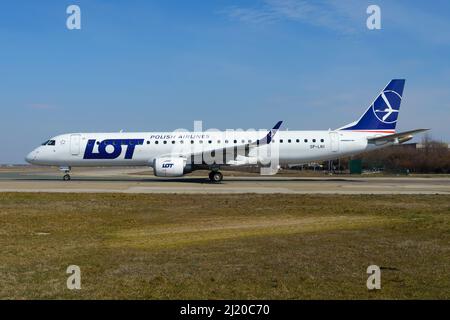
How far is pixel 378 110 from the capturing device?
35.4 metres

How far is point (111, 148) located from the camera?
113 ft

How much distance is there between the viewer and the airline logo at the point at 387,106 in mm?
35469

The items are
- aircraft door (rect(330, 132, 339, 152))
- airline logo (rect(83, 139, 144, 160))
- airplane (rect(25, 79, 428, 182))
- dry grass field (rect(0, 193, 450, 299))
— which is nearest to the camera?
dry grass field (rect(0, 193, 450, 299))

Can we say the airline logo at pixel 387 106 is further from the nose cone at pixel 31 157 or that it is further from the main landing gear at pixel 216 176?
the nose cone at pixel 31 157

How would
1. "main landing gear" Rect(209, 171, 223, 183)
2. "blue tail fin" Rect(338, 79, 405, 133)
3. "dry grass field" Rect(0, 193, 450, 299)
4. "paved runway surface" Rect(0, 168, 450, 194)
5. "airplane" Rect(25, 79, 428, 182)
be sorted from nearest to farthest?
"dry grass field" Rect(0, 193, 450, 299) → "paved runway surface" Rect(0, 168, 450, 194) → "main landing gear" Rect(209, 171, 223, 183) → "airplane" Rect(25, 79, 428, 182) → "blue tail fin" Rect(338, 79, 405, 133)

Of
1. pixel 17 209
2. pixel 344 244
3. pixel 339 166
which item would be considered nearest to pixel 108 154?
pixel 17 209

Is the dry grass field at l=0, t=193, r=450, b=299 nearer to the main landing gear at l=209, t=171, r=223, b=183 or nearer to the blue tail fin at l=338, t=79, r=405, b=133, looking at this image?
the main landing gear at l=209, t=171, r=223, b=183

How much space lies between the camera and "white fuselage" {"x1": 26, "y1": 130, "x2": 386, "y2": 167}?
34375 millimetres

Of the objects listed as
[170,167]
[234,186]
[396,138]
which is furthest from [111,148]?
[396,138]

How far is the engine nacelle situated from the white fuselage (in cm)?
232

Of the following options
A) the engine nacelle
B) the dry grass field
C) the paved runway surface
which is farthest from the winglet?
the dry grass field

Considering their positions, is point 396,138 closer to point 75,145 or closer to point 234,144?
point 234,144

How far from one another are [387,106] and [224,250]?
3028 cm
